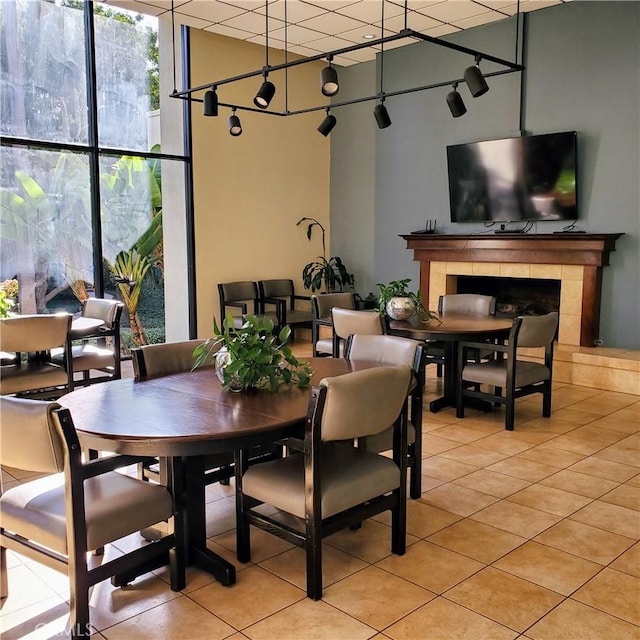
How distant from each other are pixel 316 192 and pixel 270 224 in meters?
0.87

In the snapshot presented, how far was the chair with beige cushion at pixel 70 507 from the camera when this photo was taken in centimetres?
207

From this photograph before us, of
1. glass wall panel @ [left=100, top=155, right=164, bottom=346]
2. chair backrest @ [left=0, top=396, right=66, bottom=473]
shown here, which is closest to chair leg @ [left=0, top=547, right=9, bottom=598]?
chair backrest @ [left=0, top=396, right=66, bottom=473]

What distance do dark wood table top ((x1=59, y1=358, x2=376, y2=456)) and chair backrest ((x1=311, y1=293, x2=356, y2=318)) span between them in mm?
2769

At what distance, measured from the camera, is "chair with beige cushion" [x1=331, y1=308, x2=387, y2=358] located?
4.82 meters

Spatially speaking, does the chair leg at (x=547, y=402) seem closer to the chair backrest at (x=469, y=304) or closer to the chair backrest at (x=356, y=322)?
the chair backrest at (x=469, y=304)

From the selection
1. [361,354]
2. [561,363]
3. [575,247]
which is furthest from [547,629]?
[575,247]

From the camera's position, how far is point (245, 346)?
9.20 feet

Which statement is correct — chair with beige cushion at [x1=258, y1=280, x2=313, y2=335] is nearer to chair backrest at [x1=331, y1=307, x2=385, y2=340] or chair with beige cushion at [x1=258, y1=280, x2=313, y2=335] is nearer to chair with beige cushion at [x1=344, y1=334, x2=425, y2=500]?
chair backrest at [x1=331, y1=307, x2=385, y2=340]

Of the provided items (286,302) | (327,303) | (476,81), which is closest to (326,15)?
(327,303)

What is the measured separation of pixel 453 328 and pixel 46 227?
13.1 feet

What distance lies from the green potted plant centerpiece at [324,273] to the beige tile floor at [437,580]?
4841 mm

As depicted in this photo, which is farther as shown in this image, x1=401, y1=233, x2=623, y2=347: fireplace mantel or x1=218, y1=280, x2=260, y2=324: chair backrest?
x1=218, y1=280, x2=260, y2=324: chair backrest

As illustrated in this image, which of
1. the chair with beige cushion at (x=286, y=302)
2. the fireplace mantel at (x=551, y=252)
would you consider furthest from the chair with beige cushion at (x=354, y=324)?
the fireplace mantel at (x=551, y=252)

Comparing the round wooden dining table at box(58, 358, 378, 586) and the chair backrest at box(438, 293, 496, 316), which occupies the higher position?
the chair backrest at box(438, 293, 496, 316)
